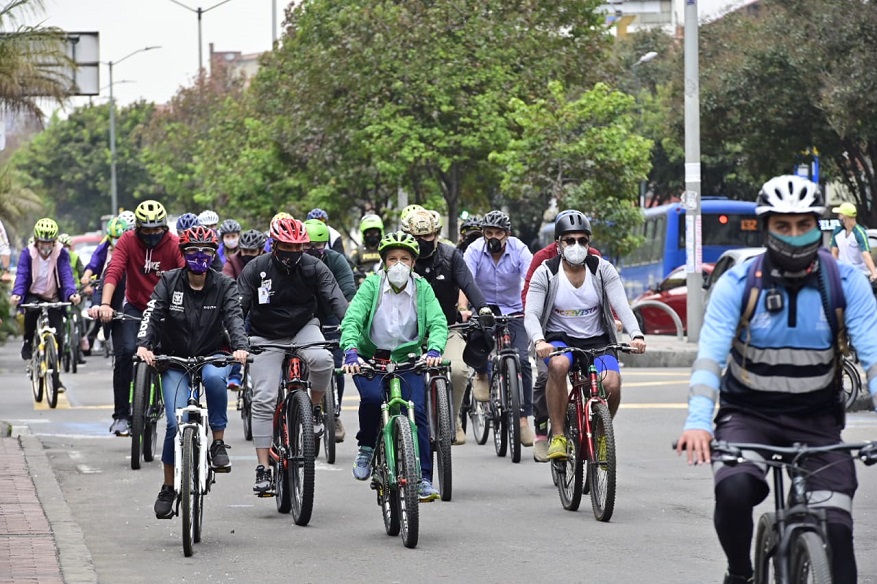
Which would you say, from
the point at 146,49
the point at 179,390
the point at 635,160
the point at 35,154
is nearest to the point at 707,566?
the point at 179,390

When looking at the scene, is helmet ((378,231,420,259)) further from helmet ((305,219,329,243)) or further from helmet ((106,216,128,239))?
helmet ((106,216,128,239))

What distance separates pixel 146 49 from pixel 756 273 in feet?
211

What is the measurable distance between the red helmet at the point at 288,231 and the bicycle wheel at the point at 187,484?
195 centimetres

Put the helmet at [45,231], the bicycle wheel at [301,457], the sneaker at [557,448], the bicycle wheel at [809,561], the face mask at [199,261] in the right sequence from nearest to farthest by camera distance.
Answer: the bicycle wheel at [809,561] → the bicycle wheel at [301,457] → the face mask at [199,261] → the sneaker at [557,448] → the helmet at [45,231]

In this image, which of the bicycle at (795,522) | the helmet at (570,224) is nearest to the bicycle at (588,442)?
the helmet at (570,224)

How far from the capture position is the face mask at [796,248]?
17.9 ft

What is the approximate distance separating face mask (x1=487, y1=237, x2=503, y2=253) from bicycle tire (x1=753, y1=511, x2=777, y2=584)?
791 cm

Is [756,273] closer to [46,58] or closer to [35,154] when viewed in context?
[46,58]

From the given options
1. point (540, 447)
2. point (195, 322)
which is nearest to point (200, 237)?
point (195, 322)

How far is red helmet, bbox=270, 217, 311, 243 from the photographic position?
404 inches

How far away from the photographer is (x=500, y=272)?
13.6 meters

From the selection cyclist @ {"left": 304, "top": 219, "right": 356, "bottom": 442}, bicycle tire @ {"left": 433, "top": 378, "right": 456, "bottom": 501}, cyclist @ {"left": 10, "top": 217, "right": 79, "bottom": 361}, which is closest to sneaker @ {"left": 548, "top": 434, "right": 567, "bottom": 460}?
bicycle tire @ {"left": 433, "top": 378, "right": 456, "bottom": 501}

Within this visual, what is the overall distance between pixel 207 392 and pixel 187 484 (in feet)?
3.66

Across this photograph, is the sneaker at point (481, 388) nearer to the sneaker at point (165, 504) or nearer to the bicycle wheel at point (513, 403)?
the bicycle wheel at point (513, 403)
